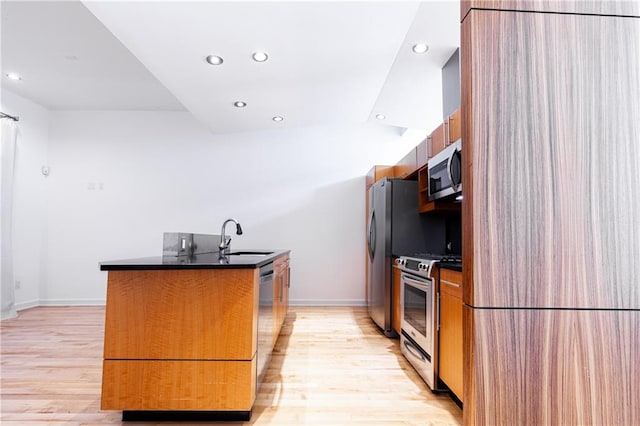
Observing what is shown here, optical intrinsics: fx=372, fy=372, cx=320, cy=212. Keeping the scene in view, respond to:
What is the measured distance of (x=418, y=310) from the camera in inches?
106

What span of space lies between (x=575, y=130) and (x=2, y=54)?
5067 mm

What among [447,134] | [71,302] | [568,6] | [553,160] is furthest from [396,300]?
[71,302]

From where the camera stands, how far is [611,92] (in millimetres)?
848

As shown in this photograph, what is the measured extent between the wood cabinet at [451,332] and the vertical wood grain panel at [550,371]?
111 centimetres

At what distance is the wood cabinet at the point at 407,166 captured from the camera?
12.9 ft

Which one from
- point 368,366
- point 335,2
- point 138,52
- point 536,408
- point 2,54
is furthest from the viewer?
point 2,54

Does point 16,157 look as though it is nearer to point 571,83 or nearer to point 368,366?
point 368,366

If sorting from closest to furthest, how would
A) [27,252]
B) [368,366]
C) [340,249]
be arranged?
[368,366] → [27,252] → [340,249]

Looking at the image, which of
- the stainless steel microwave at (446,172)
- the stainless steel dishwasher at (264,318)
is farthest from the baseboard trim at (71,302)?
the stainless steel microwave at (446,172)

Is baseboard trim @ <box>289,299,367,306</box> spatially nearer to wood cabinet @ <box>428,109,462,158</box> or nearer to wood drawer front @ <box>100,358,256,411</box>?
wood cabinet @ <box>428,109,462,158</box>

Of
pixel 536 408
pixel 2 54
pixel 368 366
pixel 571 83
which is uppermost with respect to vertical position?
pixel 2 54

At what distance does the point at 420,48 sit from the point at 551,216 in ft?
8.77

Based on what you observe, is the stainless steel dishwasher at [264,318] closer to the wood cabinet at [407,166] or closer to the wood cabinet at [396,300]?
the wood cabinet at [396,300]

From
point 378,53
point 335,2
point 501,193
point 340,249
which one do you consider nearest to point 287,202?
point 340,249
